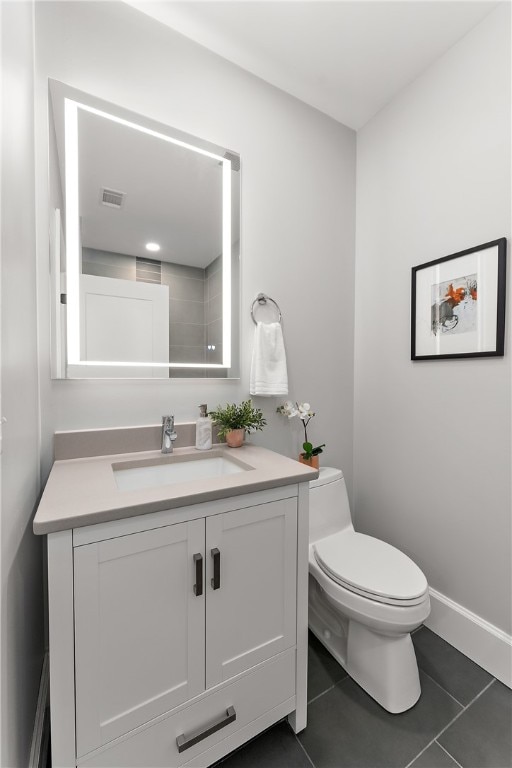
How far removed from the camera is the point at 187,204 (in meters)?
1.51

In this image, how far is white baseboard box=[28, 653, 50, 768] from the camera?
95 cm

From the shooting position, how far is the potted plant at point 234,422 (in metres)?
1.44

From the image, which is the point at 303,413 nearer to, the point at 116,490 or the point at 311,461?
the point at 311,461

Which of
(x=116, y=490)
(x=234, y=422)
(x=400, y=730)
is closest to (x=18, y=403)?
(x=116, y=490)

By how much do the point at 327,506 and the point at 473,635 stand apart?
77 cm

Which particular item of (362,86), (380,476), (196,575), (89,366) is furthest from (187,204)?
(380,476)

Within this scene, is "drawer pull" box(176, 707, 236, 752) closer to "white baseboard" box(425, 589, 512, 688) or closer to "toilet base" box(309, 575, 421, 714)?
"toilet base" box(309, 575, 421, 714)

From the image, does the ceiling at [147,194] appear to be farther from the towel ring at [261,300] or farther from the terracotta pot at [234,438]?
the terracotta pot at [234,438]

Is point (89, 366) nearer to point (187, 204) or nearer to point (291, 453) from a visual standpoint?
point (187, 204)

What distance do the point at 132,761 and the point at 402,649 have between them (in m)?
0.92

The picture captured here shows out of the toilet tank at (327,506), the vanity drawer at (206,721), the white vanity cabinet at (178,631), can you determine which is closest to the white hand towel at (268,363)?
the toilet tank at (327,506)

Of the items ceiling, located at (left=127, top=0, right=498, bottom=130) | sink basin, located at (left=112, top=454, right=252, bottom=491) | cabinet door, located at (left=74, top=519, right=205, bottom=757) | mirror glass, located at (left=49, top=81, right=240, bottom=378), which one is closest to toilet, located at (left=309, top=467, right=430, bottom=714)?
sink basin, located at (left=112, top=454, right=252, bottom=491)

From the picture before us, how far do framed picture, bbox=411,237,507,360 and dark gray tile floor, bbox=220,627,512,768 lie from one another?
129cm

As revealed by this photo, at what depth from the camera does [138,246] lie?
1.40 m
